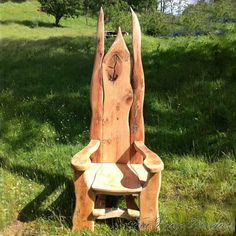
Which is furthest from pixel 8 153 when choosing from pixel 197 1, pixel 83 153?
pixel 197 1

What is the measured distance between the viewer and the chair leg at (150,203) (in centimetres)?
349

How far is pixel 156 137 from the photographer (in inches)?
217

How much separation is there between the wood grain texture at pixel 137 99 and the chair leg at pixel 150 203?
0.83 meters

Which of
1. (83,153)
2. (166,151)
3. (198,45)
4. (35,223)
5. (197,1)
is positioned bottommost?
(35,223)

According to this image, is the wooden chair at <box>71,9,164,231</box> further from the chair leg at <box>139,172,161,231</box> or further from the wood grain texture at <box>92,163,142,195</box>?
the chair leg at <box>139,172,161,231</box>

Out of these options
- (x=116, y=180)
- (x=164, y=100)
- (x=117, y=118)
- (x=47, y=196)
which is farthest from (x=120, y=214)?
(x=164, y=100)

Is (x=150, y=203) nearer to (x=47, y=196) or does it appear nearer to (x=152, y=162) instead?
(x=152, y=162)

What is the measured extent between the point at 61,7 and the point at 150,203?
3591 cm

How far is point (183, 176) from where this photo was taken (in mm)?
4680

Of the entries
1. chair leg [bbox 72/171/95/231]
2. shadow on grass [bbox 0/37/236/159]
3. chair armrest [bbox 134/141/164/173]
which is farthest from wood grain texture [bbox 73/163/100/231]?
shadow on grass [bbox 0/37/236/159]

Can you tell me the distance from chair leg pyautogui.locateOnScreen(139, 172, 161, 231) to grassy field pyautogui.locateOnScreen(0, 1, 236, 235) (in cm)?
9

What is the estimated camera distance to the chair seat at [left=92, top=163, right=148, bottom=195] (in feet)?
11.5

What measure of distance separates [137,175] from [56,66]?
256 inches

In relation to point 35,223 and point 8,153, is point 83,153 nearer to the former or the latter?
point 35,223
